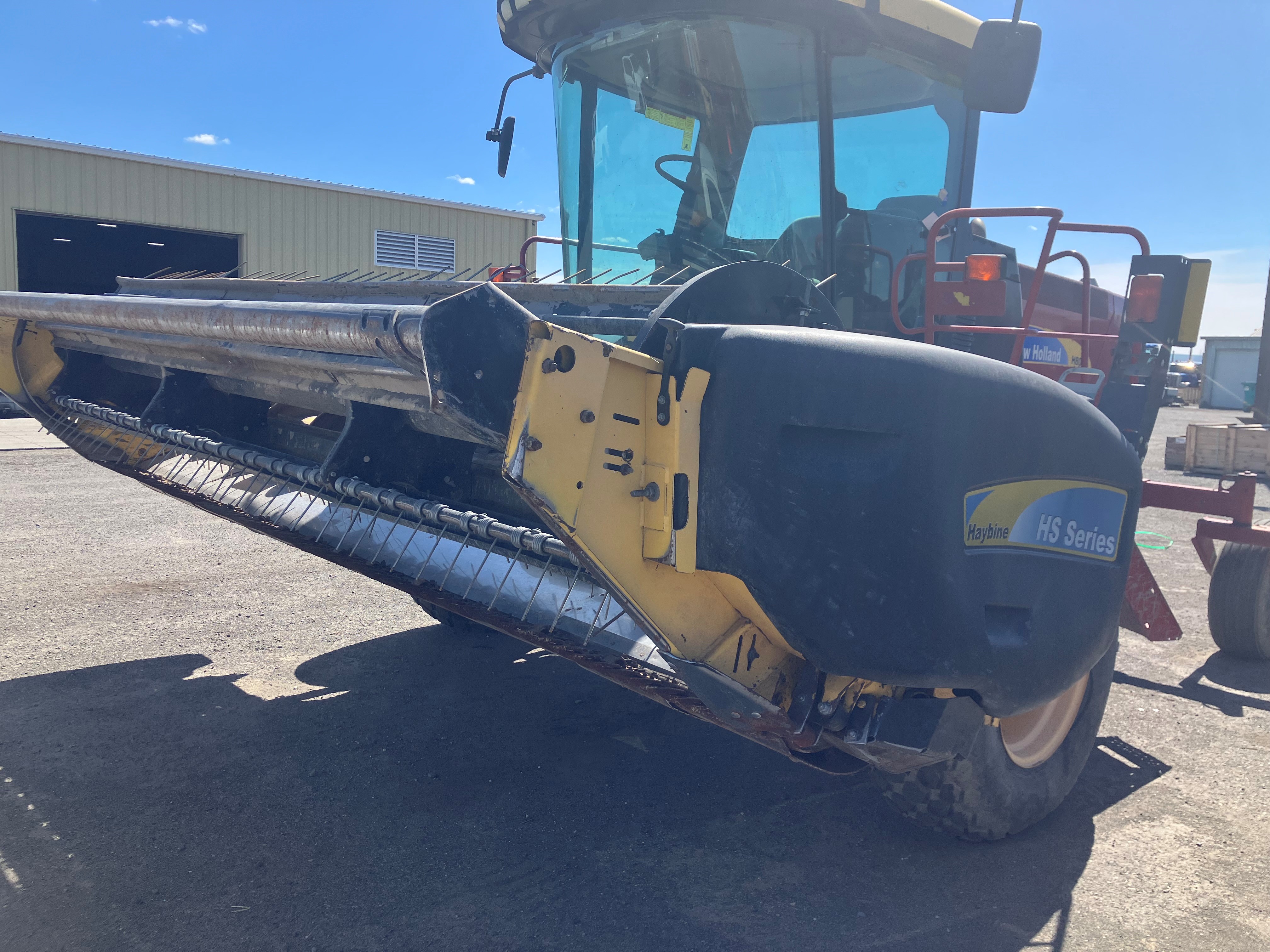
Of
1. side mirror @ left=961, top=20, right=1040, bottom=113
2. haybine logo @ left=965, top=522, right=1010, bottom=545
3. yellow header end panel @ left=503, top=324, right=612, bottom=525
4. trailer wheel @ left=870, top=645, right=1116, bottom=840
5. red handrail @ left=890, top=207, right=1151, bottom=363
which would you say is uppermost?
side mirror @ left=961, top=20, right=1040, bottom=113

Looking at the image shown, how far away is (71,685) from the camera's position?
145 inches

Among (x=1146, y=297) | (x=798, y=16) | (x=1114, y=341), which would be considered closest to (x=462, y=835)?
(x=1114, y=341)

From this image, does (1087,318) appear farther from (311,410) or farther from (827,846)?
(311,410)

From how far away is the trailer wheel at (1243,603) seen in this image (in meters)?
4.53

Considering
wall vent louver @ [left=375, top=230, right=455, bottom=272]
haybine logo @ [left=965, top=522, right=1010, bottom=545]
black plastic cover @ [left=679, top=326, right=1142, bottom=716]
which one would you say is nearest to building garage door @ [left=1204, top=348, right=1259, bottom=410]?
wall vent louver @ [left=375, top=230, right=455, bottom=272]

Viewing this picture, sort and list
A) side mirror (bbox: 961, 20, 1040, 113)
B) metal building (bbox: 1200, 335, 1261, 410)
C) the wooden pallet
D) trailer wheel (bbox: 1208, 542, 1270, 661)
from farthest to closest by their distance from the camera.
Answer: metal building (bbox: 1200, 335, 1261, 410)
the wooden pallet
trailer wheel (bbox: 1208, 542, 1270, 661)
side mirror (bbox: 961, 20, 1040, 113)

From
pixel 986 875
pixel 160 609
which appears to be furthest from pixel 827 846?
pixel 160 609

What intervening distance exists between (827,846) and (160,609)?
3.69 meters

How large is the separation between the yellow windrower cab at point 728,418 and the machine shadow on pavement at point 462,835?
32 cm

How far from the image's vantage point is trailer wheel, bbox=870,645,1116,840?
8.16 ft

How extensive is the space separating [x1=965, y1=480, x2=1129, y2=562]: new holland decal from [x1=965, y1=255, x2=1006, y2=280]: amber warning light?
0.88m

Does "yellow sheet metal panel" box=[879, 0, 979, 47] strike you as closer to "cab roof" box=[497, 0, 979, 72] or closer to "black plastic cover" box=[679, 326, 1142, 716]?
"cab roof" box=[497, 0, 979, 72]

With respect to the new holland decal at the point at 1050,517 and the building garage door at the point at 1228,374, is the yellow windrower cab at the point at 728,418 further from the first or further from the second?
the building garage door at the point at 1228,374

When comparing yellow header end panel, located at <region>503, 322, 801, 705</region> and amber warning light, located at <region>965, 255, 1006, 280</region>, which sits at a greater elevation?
amber warning light, located at <region>965, 255, 1006, 280</region>
